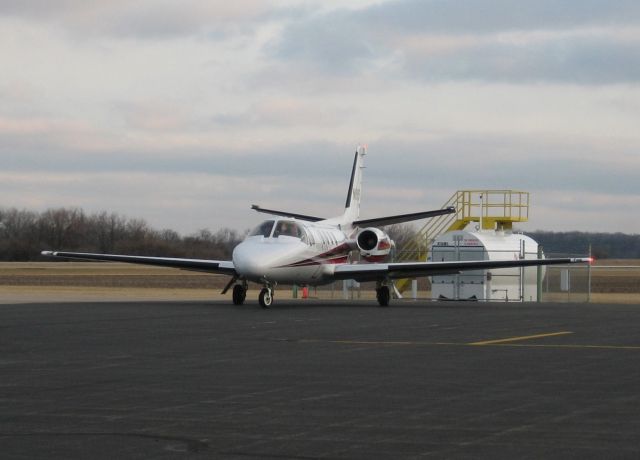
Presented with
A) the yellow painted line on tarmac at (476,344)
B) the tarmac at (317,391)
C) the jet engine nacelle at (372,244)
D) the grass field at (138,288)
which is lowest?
the tarmac at (317,391)

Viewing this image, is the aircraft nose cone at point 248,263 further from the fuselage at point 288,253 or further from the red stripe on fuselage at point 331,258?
the red stripe on fuselage at point 331,258

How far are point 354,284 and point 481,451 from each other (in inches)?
1578

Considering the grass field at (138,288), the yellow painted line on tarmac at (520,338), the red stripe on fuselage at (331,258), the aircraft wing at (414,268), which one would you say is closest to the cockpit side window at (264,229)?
the red stripe on fuselage at (331,258)

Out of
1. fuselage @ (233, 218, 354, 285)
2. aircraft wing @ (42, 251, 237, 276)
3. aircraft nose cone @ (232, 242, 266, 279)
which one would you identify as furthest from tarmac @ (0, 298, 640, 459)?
aircraft wing @ (42, 251, 237, 276)

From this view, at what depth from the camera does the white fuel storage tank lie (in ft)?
142

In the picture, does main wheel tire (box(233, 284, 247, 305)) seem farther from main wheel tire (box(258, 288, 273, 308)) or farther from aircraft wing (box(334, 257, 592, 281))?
aircraft wing (box(334, 257, 592, 281))

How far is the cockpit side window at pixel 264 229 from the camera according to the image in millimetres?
31828

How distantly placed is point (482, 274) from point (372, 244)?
7423 millimetres

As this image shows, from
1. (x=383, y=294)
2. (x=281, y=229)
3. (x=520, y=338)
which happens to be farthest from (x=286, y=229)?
(x=520, y=338)

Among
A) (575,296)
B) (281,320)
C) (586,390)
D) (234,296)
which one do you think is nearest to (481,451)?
(586,390)

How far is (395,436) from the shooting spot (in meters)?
9.08

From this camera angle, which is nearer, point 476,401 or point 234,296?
point 476,401

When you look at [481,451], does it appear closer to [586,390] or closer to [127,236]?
[586,390]

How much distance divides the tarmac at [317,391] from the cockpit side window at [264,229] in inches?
360
